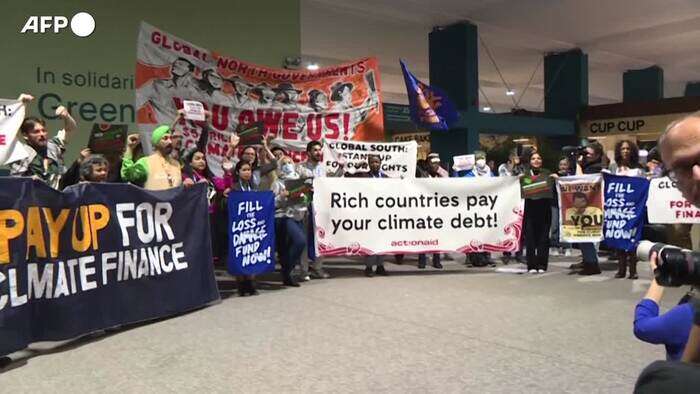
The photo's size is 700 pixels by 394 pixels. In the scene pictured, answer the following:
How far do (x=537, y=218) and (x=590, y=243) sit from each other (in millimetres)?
702

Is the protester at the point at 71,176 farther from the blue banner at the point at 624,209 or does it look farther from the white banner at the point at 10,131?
the blue banner at the point at 624,209

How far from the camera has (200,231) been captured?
19.0ft

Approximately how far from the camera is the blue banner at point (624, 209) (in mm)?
7207

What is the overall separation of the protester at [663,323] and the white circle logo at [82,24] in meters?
8.41

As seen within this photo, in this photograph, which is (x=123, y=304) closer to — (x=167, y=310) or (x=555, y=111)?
(x=167, y=310)

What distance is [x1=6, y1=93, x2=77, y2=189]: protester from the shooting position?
512 cm

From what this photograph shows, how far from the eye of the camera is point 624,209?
23.9 feet

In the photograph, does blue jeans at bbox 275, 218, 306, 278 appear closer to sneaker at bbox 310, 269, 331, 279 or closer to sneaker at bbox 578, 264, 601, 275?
sneaker at bbox 310, 269, 331, 279

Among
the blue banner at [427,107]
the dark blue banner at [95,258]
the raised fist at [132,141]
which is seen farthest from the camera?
the blue banner at [427,107]

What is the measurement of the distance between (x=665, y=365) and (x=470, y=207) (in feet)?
21.8

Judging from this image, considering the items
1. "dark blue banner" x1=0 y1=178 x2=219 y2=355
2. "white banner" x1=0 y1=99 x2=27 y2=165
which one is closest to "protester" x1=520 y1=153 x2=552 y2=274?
"dark blue banner" x1=0 y1=178 x2=219 y2=355

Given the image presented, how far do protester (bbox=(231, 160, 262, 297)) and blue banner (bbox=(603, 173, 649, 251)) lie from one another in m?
4.27

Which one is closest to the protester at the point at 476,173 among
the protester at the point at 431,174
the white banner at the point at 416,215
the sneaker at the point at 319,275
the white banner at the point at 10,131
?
the protester at the point at 431,174

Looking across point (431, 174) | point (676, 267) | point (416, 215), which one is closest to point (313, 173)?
point (416, 215)
